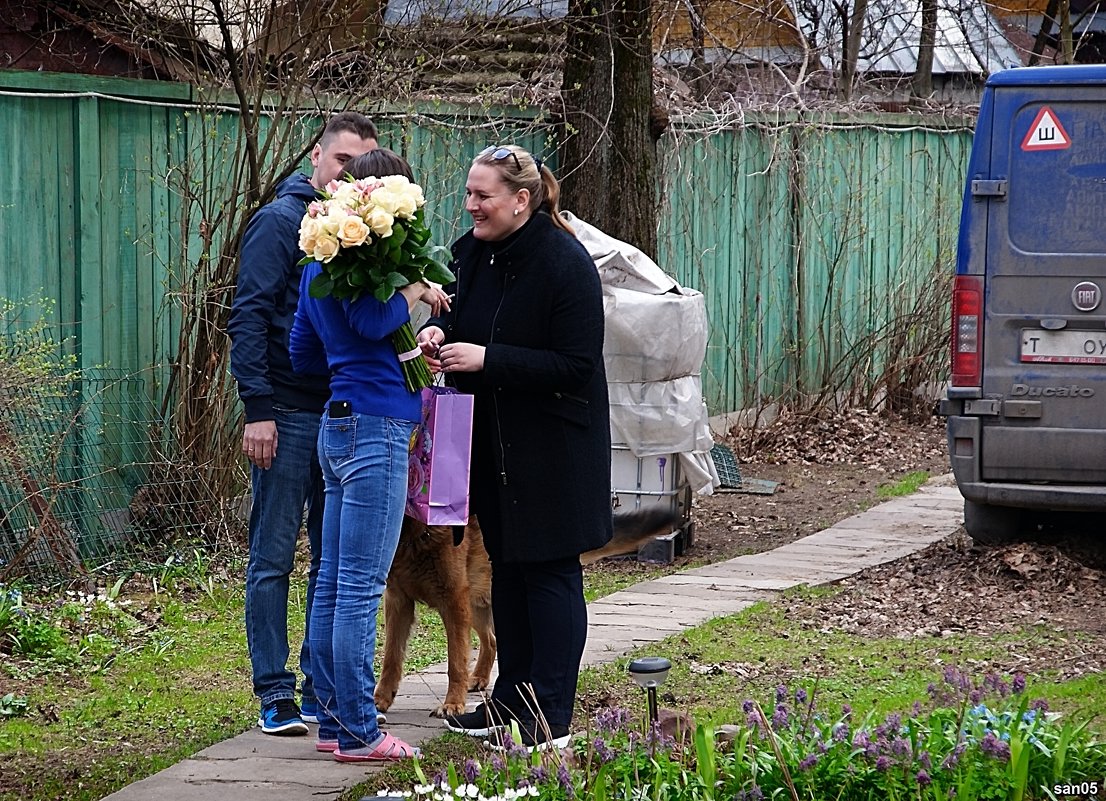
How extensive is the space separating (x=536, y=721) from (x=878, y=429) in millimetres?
9426

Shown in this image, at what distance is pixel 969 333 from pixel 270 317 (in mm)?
3923

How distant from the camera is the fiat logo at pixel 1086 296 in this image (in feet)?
25.1

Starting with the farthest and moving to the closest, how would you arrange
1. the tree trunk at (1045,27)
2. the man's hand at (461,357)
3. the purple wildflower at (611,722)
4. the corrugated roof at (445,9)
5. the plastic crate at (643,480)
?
the tree trunk at (1045,27) → the corrugated roof at (445,9) → the plastic crate at (643,480) → the man's hand at (461,357) → the purple wildflower at (611,722)

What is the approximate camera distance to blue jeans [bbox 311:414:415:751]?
4.88m

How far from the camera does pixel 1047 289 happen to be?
776cm

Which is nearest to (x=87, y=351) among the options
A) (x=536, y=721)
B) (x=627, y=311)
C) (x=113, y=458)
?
(x=113, y=458)

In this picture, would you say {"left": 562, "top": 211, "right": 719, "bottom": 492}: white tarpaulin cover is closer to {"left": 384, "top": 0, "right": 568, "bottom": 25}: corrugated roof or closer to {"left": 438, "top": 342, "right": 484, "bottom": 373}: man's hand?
{"left": 384, "top": 0, "right": 568, "bottom": 25}: corrugated roof

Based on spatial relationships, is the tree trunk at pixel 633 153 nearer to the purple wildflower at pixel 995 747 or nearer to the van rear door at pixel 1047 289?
the van rear door at pixel 1047 289

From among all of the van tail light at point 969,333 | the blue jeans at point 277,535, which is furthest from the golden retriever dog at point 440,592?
the van tail light at point 969,333

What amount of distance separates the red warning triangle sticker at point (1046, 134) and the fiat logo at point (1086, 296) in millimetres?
697

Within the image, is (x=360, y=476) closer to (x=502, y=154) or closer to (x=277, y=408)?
(x=277, y=408)

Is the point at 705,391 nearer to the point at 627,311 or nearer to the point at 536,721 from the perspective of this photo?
the point at 627,311

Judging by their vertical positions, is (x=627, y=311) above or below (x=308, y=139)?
below

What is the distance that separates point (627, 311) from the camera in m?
8.65
